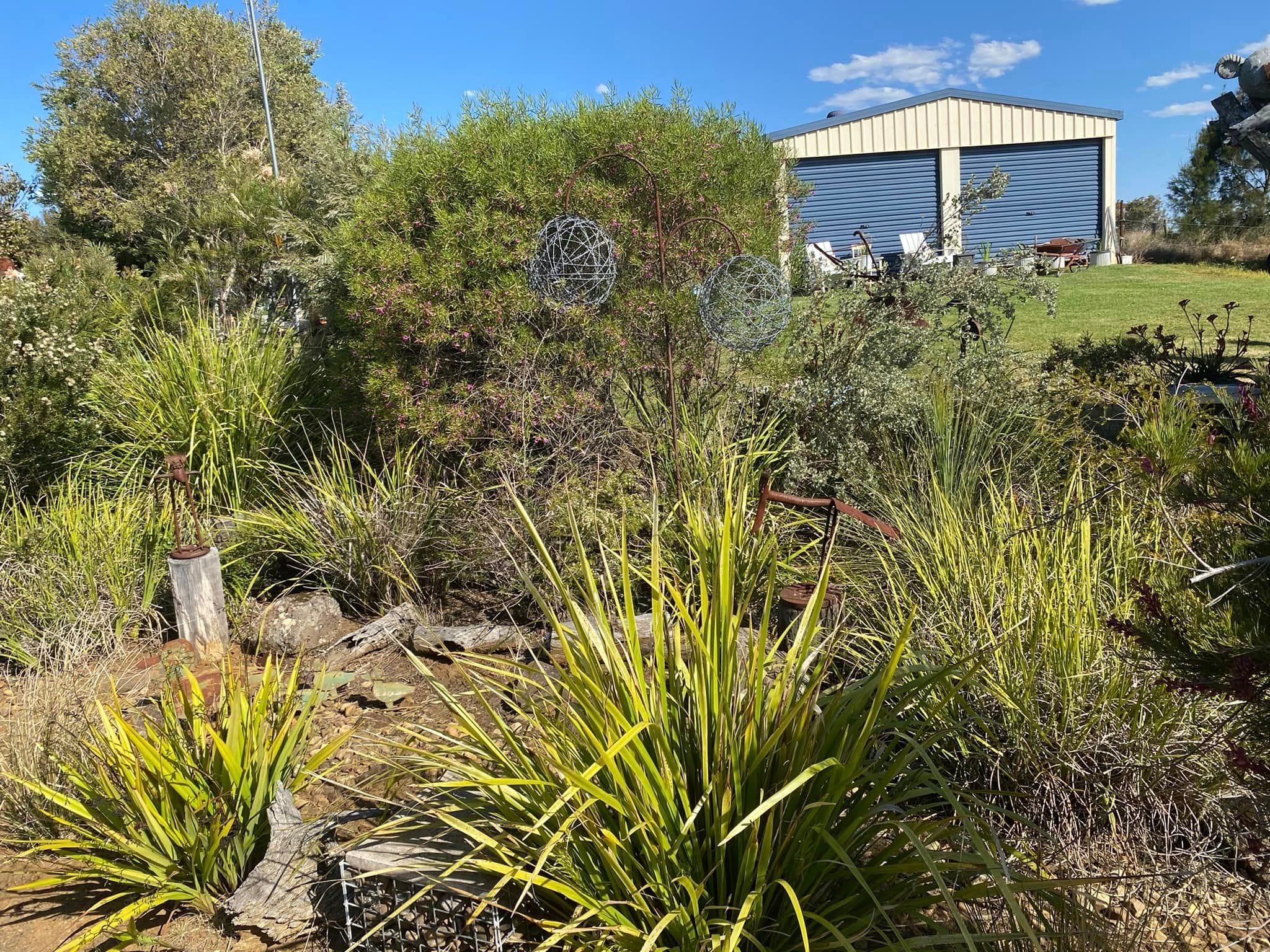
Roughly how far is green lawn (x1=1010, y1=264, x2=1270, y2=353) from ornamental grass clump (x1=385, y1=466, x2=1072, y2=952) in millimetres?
7609

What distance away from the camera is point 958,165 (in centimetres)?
2308

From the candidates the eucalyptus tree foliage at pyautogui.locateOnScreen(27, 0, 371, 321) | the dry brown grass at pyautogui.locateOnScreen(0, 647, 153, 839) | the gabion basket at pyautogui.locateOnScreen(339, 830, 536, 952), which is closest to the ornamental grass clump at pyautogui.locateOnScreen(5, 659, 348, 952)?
the dry brown grass at pyautogui.locateOnScreen(0, 647, 153, 839)

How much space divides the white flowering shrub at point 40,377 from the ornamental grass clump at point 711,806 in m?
4.25

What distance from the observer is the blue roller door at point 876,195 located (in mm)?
23031

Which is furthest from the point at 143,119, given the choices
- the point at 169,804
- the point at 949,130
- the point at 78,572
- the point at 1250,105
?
the point at 169,804

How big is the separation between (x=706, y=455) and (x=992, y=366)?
69.3 inches

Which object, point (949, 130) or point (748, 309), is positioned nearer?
point (748, 309)

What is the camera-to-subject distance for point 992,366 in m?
5.13

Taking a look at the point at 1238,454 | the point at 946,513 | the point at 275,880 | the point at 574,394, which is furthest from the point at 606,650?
the point at 574,394

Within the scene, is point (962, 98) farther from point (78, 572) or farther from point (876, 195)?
point (78, 572)

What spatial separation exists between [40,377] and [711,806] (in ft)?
16.7

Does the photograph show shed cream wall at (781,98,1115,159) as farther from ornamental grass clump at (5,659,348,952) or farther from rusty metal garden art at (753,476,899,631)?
ornamental grass clump at (5,659,348,952)

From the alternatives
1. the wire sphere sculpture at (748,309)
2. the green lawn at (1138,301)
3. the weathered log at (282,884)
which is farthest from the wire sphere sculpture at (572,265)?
the green lawn at (1138,301)

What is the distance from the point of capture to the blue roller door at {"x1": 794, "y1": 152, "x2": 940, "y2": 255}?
2303cm
